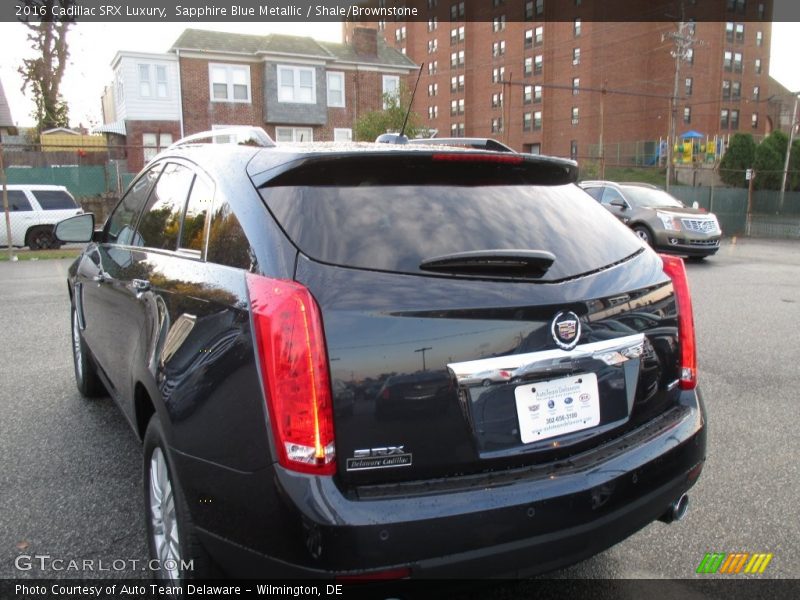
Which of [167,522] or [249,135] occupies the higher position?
[249,135]

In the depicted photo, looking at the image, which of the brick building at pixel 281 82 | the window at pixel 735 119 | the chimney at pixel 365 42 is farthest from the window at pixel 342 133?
the window at pixel 735 119

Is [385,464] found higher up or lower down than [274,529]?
higher up

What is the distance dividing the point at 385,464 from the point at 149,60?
36272 mm

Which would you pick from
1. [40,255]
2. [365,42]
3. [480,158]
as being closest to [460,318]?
[480,158]

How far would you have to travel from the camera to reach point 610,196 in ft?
52.7

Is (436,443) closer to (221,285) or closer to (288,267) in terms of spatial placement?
(288,267)

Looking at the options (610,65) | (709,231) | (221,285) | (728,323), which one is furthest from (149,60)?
(610,65)

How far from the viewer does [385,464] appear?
1871 millimetres

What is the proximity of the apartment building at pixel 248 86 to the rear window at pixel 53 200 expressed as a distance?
1450cm

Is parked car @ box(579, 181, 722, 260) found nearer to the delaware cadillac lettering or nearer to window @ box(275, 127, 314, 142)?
the delaware cadillac lettering

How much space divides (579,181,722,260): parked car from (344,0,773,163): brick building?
3837 cm

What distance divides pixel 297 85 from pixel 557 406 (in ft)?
119

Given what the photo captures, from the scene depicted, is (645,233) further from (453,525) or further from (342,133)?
(342,133)

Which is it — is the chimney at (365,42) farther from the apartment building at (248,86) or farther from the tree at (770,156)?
the tree at (770,156)
